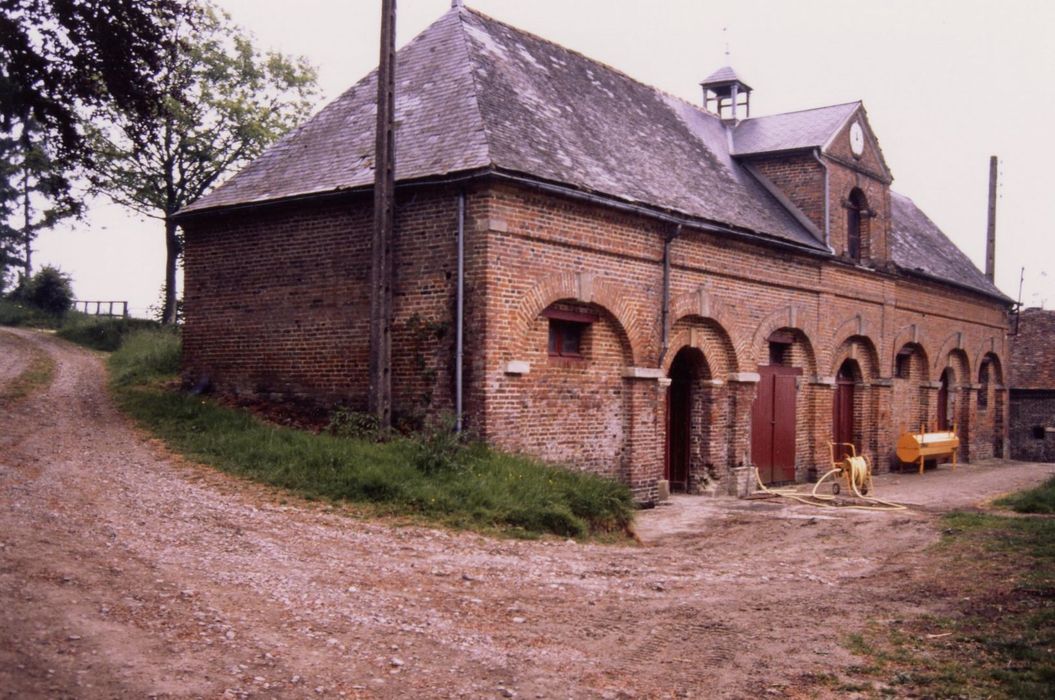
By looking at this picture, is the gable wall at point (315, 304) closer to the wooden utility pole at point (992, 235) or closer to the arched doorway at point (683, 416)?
the arched doorway at point (683, 416)

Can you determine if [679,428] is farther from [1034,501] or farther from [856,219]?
[856,219]

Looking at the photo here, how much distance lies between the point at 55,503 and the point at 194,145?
24.5m

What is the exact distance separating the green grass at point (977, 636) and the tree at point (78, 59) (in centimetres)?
1284

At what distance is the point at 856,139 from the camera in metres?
24.2

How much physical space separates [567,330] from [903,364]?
1481 cm

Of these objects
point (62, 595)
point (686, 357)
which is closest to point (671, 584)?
point (62, 595)

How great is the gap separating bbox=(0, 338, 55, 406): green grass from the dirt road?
563 cm

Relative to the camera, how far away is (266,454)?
44.0ft

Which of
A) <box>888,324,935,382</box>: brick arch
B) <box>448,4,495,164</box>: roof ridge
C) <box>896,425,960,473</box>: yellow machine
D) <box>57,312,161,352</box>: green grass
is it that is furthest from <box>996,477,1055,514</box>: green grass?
<box>57,312,161,352</box>: green grass

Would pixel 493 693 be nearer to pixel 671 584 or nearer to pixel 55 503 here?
pixel 671 584

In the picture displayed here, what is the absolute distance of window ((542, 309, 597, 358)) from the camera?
50.6ft

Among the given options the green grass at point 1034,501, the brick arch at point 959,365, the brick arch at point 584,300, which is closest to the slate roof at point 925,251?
the brick arch at point 959,365

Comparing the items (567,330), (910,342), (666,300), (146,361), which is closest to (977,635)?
(567,330)

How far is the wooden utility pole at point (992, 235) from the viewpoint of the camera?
36.3 meters
